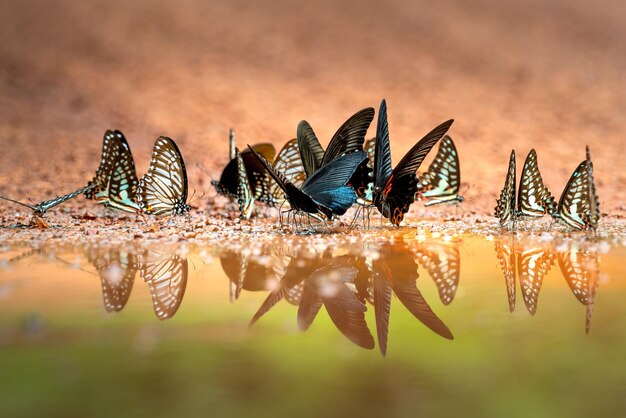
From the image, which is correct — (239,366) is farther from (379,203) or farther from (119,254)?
(379,203)

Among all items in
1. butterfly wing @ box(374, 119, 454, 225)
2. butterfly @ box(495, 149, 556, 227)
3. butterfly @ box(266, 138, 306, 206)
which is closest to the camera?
butterfly wing @ box(374, 119, 454, 225)

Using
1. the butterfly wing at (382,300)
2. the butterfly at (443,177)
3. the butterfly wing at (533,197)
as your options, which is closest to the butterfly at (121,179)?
the butterfly at (443,177)

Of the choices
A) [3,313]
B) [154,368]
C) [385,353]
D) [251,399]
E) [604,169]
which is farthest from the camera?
[604,169]

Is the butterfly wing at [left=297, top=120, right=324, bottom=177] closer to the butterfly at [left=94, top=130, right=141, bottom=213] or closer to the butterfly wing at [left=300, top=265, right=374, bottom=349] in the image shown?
the butterfly at [left=94, top=130, right=141, bottom=213]

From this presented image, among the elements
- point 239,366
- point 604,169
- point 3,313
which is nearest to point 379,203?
point 3,313

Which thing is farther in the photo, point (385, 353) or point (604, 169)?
point (604, 169)

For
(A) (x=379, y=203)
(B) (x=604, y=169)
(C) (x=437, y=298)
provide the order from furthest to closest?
(B) (x=604, y=169)
(A) (x=379, y=203)
(C) (x=437, y=298)

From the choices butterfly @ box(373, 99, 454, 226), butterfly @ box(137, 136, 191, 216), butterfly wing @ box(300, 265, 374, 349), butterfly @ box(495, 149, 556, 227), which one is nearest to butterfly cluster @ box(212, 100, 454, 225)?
butterfly @ box(373, 99, 454, 226)

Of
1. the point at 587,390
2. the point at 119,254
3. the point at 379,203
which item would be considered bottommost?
the point at 587,390
